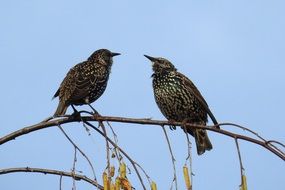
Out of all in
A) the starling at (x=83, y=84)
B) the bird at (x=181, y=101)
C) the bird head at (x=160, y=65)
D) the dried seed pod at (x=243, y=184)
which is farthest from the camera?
the bird head at (x=160, y=65)

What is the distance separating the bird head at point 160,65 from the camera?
779 centimetres

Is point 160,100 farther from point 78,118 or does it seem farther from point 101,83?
point 78,118

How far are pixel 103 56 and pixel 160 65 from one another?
76 cm

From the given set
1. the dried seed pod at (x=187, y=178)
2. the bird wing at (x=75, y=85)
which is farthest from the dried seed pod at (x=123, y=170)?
the bird wing at (x=75, y=85)

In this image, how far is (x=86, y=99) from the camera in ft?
21.9

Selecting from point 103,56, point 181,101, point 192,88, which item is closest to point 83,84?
point 103,56

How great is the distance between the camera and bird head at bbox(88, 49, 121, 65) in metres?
7.45

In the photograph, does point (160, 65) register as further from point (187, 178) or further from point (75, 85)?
point (187, 178)

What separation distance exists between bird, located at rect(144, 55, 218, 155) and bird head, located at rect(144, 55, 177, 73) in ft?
0.84

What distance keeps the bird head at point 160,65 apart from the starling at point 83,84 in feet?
2.40

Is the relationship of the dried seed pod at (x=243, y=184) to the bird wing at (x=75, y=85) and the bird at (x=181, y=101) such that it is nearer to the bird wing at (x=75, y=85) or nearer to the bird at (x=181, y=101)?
the bird wing at (x=75, y=85)

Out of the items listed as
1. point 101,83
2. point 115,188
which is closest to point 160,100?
point 101,83

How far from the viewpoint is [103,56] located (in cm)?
766

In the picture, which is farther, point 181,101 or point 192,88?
point 192,88
